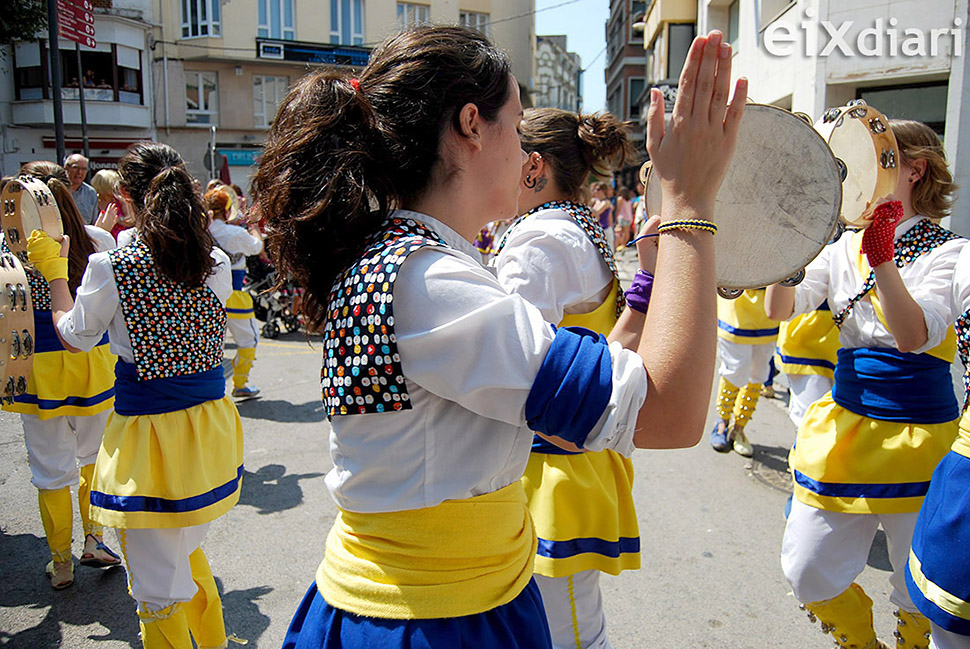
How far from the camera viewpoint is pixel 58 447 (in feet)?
11.6

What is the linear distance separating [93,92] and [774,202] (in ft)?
94.4

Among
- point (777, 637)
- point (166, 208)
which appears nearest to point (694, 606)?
point (777, 637)

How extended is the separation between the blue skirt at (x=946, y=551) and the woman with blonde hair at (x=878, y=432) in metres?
0.46

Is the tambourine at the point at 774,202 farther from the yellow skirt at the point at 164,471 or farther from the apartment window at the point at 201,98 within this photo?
the apartment window at the point at 201,98

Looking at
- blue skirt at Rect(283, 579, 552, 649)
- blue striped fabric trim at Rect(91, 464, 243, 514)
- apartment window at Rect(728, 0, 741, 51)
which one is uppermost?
apartment window at Rect(728, 0, 741, 51)

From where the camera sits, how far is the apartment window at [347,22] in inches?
1175

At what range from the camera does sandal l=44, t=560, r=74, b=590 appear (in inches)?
134

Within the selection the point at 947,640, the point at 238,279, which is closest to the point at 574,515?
the point at 947,640

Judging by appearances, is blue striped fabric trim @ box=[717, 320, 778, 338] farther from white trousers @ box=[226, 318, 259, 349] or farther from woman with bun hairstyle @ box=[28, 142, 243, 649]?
white trousers @ box=[226, 318, 259, 349]

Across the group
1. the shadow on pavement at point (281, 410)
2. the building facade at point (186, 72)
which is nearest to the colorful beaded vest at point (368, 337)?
the shadow on pavement at point (281, 410)

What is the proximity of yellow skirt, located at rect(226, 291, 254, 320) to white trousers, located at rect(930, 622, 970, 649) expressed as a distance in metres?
6.08

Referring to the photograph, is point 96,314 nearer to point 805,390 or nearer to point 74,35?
point 805,390

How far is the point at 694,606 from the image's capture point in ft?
10.5

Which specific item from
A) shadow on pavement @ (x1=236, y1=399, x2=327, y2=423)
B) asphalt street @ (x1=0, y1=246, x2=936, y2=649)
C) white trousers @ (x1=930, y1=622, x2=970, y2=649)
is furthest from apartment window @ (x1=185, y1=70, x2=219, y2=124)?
white trousers @ (x1=930, y1=622, x2=970, y2=649)
